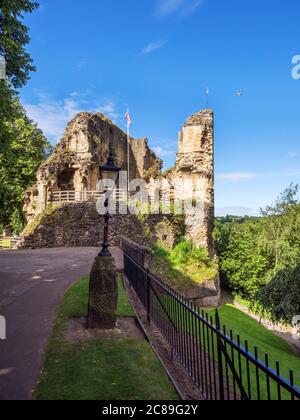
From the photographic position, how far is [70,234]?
24.4 m

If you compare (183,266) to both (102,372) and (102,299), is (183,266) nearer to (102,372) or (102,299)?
(102,299)

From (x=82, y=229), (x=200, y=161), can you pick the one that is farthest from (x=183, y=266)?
(x=200, y=161)

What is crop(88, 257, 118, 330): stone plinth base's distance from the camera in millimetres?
6555

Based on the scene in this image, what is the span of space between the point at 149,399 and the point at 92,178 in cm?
3225

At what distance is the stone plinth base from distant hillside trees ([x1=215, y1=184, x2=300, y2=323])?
11.8m

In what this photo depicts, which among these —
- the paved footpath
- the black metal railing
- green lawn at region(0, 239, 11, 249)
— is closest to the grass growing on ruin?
the paved footpath

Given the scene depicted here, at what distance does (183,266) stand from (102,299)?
14.1 m

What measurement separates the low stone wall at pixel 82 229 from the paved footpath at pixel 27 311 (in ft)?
25.8

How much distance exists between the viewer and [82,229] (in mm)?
24484

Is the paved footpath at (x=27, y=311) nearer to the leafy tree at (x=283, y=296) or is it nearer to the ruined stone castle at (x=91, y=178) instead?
the leafy tree at (x=283, y=296)

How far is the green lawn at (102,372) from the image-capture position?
162 inches

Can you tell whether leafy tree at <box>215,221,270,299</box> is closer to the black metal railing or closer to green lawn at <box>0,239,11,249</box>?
green lawn at <box>0,239,11,249</box>
